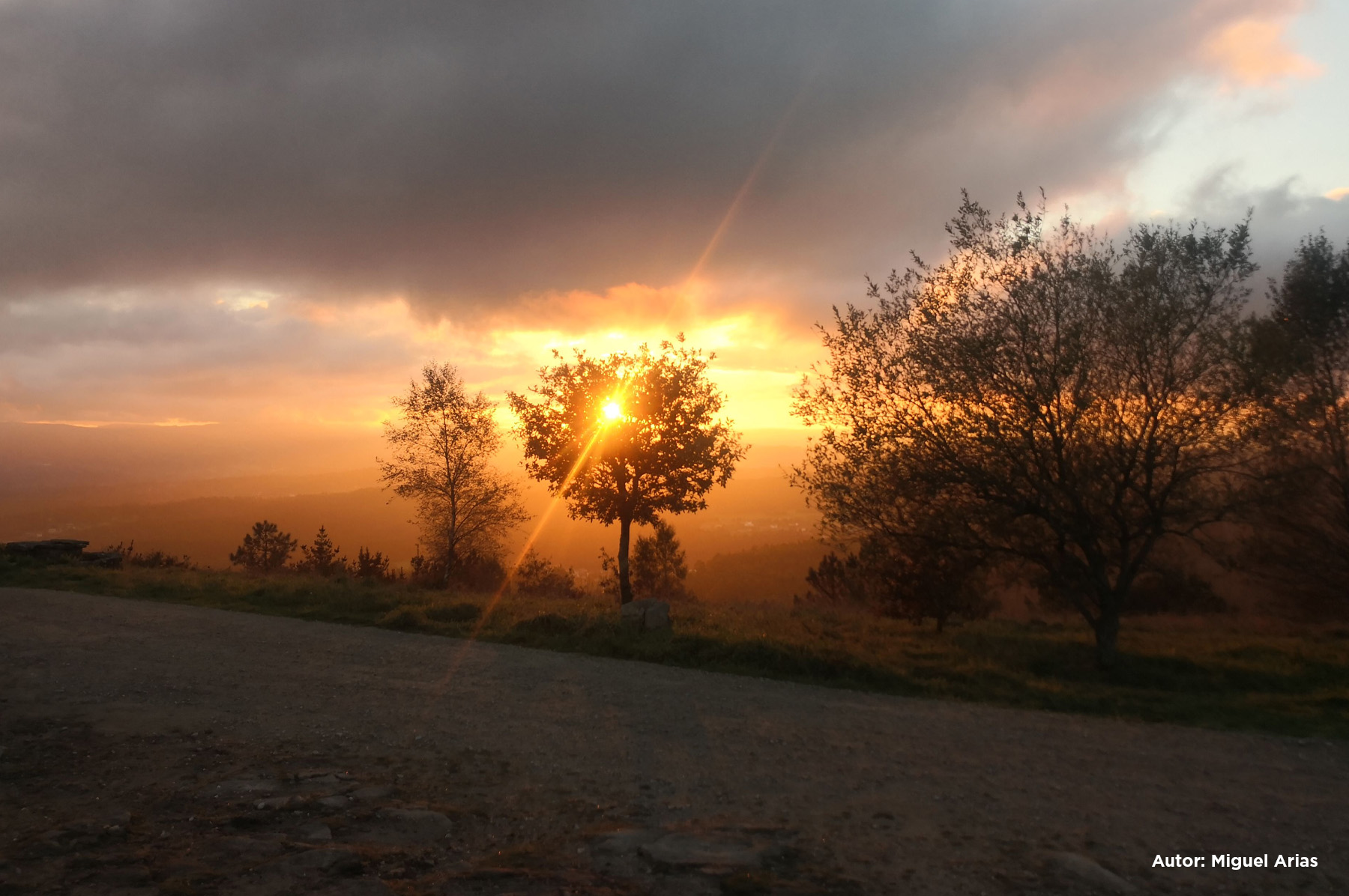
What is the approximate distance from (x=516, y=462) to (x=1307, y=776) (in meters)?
23.5

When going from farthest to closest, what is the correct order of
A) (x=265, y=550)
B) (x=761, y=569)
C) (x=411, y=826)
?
(x=761, y=569) → (x=265, y=550) → (x=411, y=826)

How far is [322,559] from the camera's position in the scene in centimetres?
3375

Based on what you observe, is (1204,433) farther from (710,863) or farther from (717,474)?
(710,863)

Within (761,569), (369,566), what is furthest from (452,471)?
(761,569)

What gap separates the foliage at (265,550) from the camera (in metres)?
34.8

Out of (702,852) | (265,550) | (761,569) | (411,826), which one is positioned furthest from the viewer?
(761,569)

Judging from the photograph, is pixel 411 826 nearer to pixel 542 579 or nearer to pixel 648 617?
pixel 648 617

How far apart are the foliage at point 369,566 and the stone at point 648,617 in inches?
642

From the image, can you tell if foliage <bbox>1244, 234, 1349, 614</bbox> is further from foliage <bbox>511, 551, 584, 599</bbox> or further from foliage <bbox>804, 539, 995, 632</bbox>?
foliage <bbox>511, 551, 584, 599</bbox>

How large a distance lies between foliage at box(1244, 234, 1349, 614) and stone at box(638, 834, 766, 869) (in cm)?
1603

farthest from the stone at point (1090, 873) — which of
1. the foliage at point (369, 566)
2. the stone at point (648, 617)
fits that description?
the foliage at point (369, 566)

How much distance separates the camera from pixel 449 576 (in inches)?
1252

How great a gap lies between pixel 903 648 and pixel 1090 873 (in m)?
11.6

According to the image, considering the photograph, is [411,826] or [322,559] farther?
[322,559]
